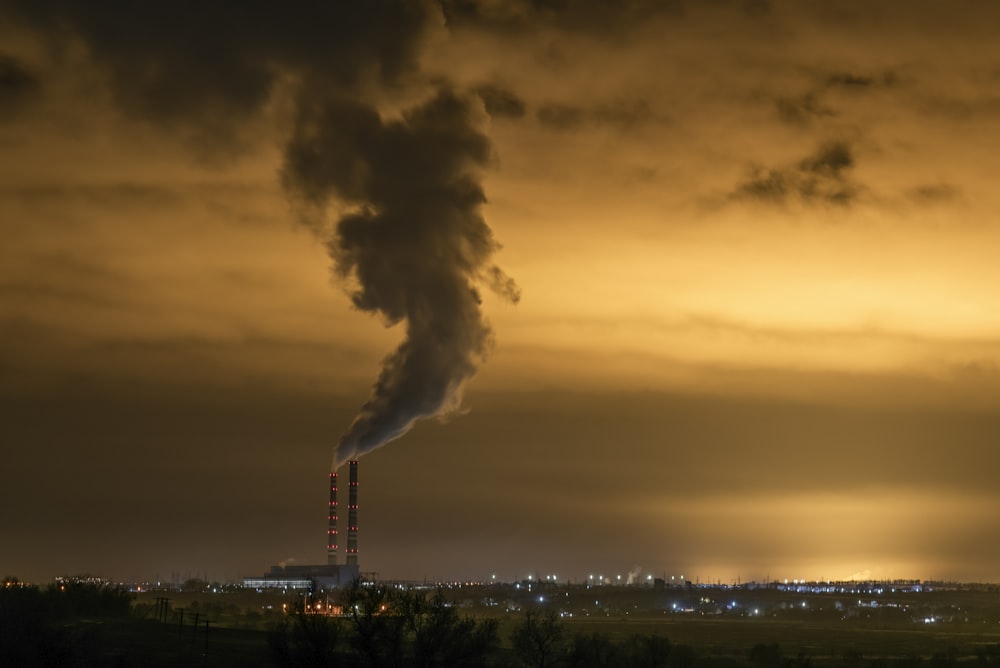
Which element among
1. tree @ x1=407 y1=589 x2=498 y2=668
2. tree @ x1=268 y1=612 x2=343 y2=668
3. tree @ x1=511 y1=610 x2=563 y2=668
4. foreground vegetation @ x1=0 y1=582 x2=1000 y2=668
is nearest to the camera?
tree @ x1=268 y1=612 x2=343 y2=668

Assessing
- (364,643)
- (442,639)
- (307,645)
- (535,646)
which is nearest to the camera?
(364,643)

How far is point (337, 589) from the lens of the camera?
188m

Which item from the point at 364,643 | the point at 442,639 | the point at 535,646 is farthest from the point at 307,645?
the point at 535,646

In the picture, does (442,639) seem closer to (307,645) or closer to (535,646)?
(307,645)

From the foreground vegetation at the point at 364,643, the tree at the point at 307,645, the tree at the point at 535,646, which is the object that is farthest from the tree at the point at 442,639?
the tree at the point at 307,645

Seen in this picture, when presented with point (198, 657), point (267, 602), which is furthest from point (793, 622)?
point (198, 657)

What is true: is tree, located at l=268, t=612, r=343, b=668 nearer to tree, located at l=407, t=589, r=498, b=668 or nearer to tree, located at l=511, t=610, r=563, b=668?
tree, located at l=407, t=589, r=498, b=668

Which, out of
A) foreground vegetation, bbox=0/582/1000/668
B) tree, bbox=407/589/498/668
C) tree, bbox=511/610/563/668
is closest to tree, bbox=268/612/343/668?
foreground vegetation, bbox=0/582/1000/668

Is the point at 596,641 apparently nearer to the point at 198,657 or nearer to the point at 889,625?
the point at 198,657

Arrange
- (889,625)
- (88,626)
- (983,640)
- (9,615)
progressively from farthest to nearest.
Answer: (889,625) → (983,640) → (88,626) → (9,615)

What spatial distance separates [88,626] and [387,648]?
3158 cm

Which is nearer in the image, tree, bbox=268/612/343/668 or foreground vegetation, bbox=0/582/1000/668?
tree, bbox=268/612/343/668

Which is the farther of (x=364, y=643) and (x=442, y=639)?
(x=442, y=639)

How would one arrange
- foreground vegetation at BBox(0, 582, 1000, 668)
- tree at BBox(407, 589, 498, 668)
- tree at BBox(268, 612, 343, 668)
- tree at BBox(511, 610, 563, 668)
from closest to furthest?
tree at BBox(268, 612, 343, 668) → tree at BBox(407, 589, 498, 668) → foreground vegetation at BBox(0, 582, 1000, 668) → tree at BBox(511, 610, 563, 668)
